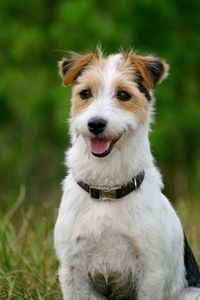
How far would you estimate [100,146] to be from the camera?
717cm

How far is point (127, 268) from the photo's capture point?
7332 mm

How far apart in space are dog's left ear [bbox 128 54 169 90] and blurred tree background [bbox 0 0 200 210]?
29.2 feet

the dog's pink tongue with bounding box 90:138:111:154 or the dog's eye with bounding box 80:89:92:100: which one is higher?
the dog's eye with bounding box 80:89:92:100

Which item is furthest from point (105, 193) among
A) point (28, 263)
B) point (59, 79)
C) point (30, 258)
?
point (59, 79)

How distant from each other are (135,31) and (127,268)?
450 inches

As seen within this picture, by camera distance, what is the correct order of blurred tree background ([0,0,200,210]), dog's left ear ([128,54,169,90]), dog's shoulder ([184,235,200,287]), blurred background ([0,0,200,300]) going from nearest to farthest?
dog's left ear ([128,54,169,90]), dog's shoulder ([184,235,200,287]), blurred background ([0,0,200,300]), blurred tree background ([0,0,200,210])

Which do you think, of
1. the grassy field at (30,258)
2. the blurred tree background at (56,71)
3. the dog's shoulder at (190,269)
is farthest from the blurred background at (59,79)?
the dog's shoulder at (190,269)

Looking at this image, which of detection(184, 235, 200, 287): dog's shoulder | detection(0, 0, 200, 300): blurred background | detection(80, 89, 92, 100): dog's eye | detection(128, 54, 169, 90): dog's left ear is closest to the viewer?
detection(80, 89, 92, 100): dog's eye

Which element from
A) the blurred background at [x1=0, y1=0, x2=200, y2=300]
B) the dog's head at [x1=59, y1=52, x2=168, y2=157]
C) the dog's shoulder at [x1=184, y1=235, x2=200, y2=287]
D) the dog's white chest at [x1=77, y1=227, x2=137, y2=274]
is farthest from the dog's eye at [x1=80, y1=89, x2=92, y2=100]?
the blurred background at [x1=0, y1=0, x2=200, y2=300]

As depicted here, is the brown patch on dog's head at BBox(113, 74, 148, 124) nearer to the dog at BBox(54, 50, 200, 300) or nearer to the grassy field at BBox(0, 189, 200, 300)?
the dog at BBox(54, 50, 200, 300)

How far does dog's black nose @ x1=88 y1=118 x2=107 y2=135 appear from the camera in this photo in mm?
6953

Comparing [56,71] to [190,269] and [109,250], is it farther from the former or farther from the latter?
[109,250]

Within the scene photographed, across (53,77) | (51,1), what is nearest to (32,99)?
(53,77)

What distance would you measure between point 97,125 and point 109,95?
334 mm
